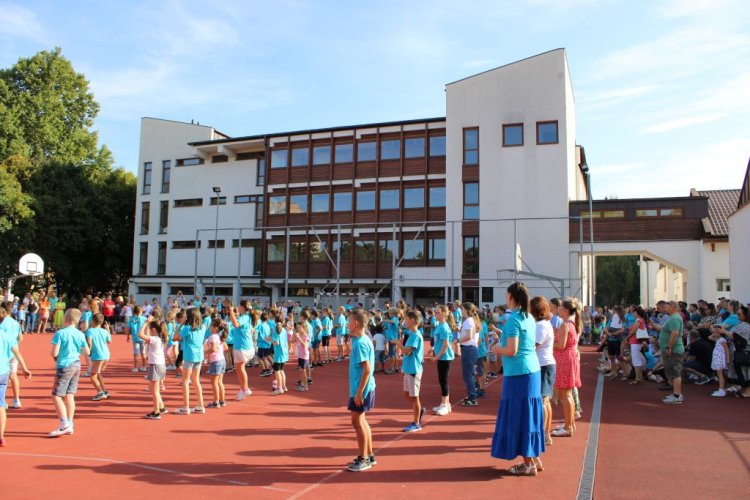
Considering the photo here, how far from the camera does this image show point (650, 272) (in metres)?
41.5

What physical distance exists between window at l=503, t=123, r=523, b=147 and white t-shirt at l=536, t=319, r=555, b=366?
83.4ft

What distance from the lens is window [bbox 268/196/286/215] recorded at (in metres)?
37.1

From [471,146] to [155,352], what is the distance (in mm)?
25772

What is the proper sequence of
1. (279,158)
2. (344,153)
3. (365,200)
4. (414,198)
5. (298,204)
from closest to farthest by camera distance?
(414,198), (365,200), (344,153), (298,204), (279,158)


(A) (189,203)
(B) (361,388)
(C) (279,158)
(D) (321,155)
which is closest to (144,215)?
(A) (189,203)

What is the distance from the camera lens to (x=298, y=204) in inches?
1449

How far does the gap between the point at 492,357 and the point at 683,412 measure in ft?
23.1

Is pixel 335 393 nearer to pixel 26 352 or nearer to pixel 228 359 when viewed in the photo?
pixel 228 359

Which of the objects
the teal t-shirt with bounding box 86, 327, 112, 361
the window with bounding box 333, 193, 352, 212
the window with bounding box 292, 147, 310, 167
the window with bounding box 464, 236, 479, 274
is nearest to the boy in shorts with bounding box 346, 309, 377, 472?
the teal t-shirt with bounding box 86, 327, 112, 361

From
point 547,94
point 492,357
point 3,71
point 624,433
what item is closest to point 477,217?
point 547,94

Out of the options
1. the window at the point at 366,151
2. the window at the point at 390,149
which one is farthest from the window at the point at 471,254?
the window at the point at 366,151

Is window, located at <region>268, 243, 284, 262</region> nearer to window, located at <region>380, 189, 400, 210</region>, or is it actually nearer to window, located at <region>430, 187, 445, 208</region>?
window, located at <region>380, 189, 400, 210</region>

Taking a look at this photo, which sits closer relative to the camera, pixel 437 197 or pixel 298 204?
pixel 437 197

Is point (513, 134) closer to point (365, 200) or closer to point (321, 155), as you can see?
point (365, 200)
